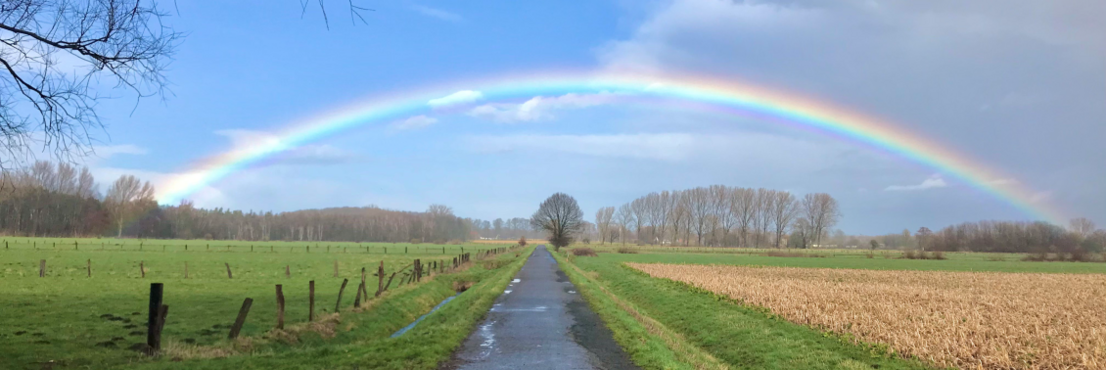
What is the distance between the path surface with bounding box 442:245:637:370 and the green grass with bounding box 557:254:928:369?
3.16 feet

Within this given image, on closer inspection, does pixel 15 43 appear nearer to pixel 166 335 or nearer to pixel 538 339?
pixel 538 339

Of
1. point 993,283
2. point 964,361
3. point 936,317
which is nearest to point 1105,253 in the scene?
point 993,283

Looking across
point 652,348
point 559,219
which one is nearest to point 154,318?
point 652,348

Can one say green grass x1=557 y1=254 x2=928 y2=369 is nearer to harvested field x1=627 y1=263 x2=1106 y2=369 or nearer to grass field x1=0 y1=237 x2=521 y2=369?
→ harvested field x1=627 y1=263 x2=1106 y2=369

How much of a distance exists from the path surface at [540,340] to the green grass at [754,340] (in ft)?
3.16

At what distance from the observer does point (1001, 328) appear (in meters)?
14.7

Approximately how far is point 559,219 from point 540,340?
117m

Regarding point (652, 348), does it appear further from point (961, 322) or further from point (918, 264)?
point (918, 264)

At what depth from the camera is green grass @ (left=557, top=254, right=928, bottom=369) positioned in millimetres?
12977

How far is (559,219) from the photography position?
13138 centimetres

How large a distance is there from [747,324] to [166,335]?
16011mm

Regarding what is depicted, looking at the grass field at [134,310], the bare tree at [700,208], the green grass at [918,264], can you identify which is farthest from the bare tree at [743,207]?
the grass field at [134,310]

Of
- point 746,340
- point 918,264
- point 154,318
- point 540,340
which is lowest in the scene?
point 918,264

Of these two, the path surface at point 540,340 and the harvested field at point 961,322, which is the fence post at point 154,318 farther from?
the harvested field at point 961,322
